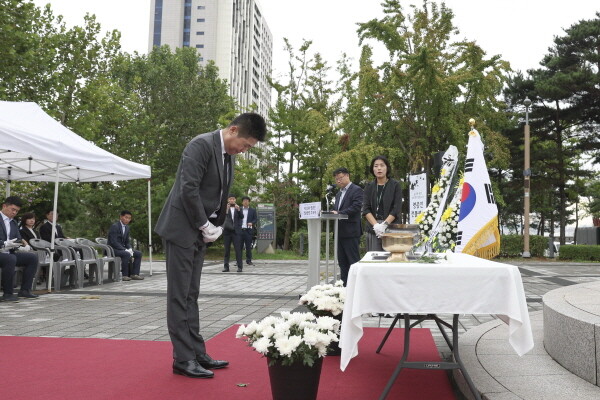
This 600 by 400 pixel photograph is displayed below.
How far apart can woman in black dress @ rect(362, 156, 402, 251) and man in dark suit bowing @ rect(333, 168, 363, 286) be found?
0.99ft

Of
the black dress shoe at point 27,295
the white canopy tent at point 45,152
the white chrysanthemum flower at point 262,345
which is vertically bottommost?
the black dress shoe at point 27,295

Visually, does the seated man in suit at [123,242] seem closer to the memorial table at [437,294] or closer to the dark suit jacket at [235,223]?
the dark suit jacket at [235,223]

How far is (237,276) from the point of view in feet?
43.6

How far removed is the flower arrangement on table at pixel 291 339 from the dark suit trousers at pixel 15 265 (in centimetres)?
648

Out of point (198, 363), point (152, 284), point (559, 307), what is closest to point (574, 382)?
point (559, 307)

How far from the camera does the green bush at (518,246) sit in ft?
76.6

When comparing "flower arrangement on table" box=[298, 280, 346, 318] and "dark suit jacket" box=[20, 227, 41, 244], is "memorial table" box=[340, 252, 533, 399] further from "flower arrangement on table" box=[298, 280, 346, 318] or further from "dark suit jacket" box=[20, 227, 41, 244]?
"dark suit jacket" box=[20, 227, 41, 244]

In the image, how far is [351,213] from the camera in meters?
7.38

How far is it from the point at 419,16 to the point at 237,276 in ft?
49.4

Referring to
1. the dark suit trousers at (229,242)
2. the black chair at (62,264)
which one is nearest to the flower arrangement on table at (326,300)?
the black chair at (62,264)

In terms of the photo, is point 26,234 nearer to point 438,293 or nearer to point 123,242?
point 123,242

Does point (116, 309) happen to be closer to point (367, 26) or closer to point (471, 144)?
point (471, 144)

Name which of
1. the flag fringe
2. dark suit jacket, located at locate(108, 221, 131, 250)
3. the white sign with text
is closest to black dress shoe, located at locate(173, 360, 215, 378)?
the white sign with text

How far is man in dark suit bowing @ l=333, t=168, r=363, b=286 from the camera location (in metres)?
7.34
